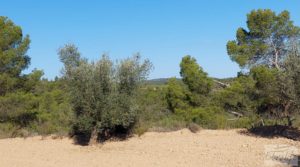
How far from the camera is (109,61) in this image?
15.4 meters

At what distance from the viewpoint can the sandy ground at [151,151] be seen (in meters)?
12.1

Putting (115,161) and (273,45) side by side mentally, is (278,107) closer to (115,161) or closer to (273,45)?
(273,45)

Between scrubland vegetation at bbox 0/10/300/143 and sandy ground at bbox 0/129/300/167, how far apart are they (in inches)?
40.6

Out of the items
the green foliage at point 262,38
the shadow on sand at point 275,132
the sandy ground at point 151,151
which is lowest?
the sandy ground at point 151,151

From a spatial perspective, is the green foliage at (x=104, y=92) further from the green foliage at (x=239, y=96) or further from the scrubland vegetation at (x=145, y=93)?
the green foliage at (x=239, y=96)

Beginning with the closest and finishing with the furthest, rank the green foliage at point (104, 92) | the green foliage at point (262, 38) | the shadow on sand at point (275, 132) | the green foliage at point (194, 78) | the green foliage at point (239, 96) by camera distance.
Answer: the green foliage at point (104, 92) < the shadow on sand at point (275, 132) < the green foliage at point (239, 96) < the green foliage at point (194, 78) < the green foliage at point (262, 38)

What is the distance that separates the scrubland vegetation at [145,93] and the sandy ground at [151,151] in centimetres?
103

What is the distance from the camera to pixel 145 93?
60.4ft

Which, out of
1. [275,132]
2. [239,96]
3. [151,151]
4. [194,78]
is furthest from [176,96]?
[151,151]

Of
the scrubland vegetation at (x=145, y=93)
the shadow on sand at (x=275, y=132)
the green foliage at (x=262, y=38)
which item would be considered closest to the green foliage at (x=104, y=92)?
the scrubland vegetation at (x=145, y=93)

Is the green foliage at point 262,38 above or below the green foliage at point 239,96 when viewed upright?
above

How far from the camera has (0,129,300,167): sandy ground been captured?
39.7 ft

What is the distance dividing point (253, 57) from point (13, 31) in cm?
1446

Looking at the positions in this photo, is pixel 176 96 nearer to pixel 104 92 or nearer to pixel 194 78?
pixel 194 78
